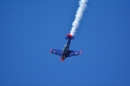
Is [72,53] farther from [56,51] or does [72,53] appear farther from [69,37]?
[69,37]

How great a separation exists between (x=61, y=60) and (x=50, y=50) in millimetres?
5814

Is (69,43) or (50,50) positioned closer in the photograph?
(69,43)

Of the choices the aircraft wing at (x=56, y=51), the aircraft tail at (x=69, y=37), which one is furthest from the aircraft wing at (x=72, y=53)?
the aircraft tail at (x=69, y=37)

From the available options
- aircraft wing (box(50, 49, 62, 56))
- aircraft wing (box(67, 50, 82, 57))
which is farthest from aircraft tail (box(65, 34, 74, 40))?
aircraft wing (box(50, 49, 62, 56))

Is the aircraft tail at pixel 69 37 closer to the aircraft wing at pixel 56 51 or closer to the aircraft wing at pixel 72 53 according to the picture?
the aircraft wing at pixel 72 53

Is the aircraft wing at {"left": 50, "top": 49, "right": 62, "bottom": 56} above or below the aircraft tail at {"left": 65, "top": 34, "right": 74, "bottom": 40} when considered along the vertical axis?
above

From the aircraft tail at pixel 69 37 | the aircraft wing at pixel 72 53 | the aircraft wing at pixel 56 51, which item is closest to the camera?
the aircraft tail at pixel 69 37

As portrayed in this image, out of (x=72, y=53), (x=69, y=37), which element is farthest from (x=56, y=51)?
(x=69, y=37)

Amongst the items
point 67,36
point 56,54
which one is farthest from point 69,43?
point 56,54

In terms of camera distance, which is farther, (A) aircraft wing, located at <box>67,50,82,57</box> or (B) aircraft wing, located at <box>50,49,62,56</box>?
(B) aircraft wing, located at <box>50,49,62,56</box>

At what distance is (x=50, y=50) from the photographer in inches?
2285

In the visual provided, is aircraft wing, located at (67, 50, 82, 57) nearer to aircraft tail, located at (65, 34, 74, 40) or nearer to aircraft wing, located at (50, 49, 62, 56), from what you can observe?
aircraft wing, located at (50, 49, 62, 56)

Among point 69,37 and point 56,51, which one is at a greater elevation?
point 56,51

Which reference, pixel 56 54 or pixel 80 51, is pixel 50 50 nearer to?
pixel 56 54
